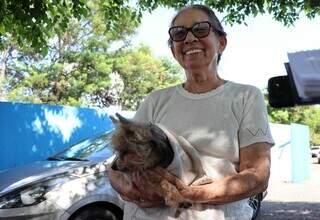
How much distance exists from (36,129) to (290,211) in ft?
18.8

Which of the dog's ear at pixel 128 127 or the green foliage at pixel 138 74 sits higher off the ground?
the dog's ear at pixel 128 127

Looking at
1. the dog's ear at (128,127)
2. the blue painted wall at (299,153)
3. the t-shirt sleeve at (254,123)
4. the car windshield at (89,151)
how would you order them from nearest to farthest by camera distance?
1. the dog's ear at (128,127)
2. the t-shirt sleeve at (254,123)
3. the car windshield at (89,151)
4. the blue painted wall at (299,153)

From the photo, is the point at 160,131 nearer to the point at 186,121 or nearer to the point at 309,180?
the point at 186,121

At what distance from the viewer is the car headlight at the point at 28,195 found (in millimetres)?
6000

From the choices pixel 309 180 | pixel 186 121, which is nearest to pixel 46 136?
pixel 186 121

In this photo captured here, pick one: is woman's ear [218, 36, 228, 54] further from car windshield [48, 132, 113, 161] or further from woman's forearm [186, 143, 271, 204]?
car windshield [48, 132, 113, 161]

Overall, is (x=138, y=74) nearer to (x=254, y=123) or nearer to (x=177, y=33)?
(x=177, y=33)

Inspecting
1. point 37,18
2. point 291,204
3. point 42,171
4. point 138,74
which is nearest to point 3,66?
point 138,74

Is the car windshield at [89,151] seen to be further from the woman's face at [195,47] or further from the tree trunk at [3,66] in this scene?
the tree trunk at [3,66]

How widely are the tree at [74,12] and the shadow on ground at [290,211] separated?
380 centimetres

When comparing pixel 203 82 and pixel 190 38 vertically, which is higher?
pixel 190 38

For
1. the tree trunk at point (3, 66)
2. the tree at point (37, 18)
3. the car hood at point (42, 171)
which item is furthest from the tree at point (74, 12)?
the tree trunk at point (3, 66)

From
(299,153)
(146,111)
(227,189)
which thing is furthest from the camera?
(299,153)

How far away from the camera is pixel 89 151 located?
7.18 metres
